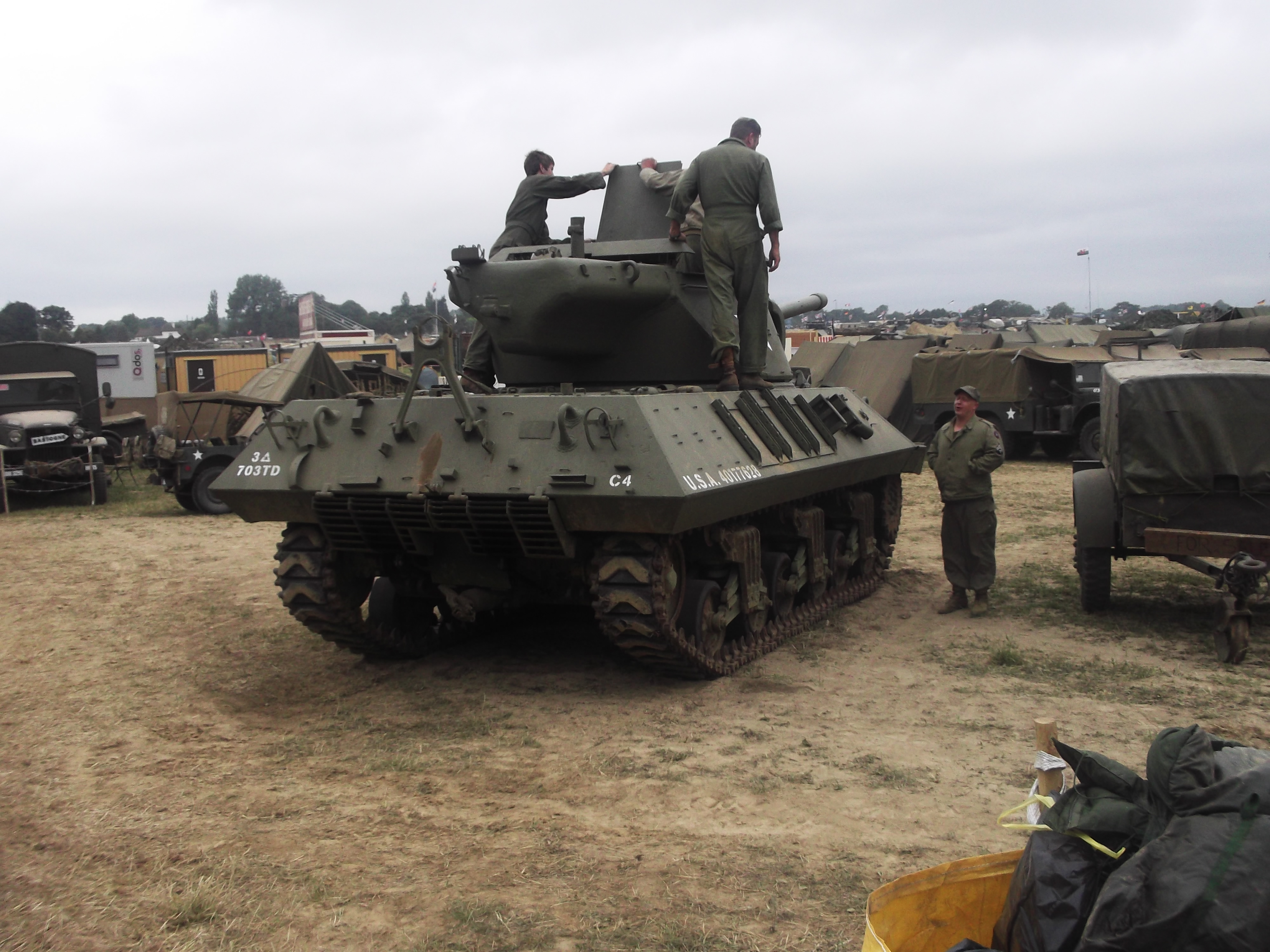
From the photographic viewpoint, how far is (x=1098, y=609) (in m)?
8.93

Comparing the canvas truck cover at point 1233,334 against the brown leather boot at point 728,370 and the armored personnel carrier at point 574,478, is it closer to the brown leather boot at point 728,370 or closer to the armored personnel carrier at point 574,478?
the armored personnel carrier at point 574,478

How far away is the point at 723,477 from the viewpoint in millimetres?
6738

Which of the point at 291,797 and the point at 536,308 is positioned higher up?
the point at 536,308

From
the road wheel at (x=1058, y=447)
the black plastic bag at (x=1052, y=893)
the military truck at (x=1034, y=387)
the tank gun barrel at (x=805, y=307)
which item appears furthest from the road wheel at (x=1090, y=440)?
the black plastic bag at (x=1052, y=893)

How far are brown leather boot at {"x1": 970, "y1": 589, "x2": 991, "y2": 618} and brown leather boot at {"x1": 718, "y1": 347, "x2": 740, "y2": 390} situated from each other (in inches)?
107

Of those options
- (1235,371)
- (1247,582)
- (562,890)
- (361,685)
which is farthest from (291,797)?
(1235,371)

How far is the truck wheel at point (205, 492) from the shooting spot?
1678cm

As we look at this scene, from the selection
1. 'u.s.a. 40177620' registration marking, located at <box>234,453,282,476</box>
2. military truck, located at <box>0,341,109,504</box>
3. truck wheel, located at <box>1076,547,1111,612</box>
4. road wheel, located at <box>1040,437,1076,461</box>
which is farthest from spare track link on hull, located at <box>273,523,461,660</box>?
road wheel, located at <box>1040,437,1076,461</box>

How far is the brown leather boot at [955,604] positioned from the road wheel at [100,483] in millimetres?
13864

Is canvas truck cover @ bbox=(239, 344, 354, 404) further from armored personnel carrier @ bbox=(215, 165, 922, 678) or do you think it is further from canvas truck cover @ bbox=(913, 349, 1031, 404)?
armored personnel carrier @ bbox=(215, 165, 922, 678)

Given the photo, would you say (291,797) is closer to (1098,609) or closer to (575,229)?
(575,229)

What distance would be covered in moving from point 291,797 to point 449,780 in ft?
2.31

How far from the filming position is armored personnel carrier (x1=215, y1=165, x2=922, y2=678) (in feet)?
21.1

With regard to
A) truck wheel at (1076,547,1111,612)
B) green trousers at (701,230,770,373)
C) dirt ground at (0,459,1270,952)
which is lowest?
dirt ground at (0,459,1270,952)
